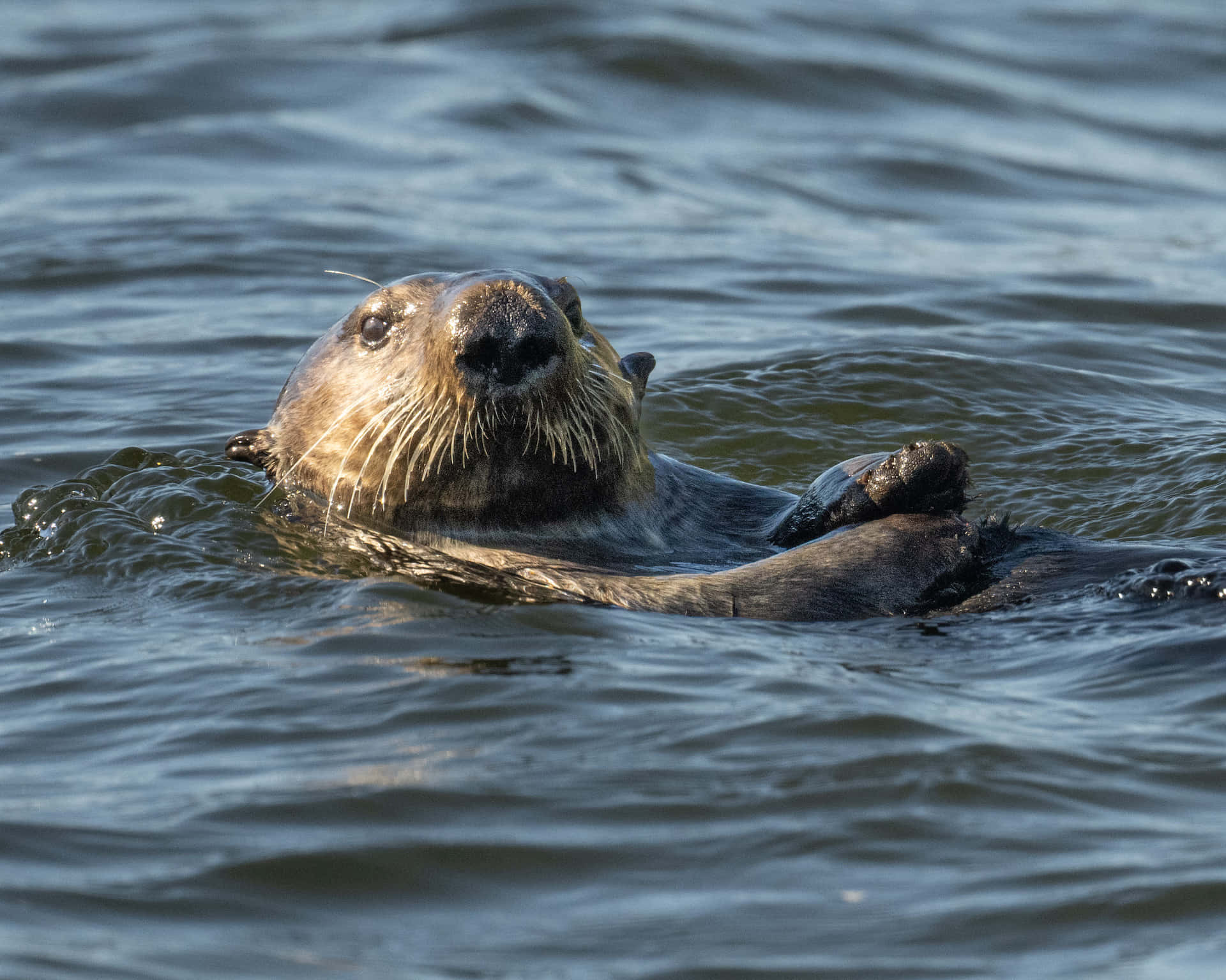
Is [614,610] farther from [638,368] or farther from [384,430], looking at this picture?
[638,368]

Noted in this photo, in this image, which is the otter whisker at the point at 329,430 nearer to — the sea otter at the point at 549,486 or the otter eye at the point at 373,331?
the sea otter at the point at 549,486

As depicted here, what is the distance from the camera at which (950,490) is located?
5.44 m

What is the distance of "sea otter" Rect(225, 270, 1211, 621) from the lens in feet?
17.1

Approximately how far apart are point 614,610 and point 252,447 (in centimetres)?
188

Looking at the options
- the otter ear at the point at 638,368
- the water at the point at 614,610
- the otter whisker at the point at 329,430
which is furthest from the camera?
the otter ear at the point at 638,368

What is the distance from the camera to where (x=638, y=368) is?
250 inches

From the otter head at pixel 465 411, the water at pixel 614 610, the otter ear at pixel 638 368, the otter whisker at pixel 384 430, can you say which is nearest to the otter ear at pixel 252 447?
the otter head at pixel 465 411

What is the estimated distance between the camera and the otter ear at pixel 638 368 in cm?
624

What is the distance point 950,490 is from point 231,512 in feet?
9.20

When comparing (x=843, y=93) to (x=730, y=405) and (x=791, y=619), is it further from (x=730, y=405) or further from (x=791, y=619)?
(x=791, y=619)

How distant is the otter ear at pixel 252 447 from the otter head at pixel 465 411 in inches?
4.6

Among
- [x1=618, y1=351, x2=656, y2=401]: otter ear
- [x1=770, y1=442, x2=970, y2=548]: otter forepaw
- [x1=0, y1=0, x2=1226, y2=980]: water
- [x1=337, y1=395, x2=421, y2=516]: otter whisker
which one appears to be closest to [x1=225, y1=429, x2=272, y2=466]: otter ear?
[x1=0, y1=0, x2=1226, y2=980]: water

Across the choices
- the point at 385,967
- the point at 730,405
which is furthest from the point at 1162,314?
the point at 385,967

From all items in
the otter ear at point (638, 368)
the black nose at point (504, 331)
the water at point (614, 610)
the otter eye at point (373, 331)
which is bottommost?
the water at point (614, 610)
